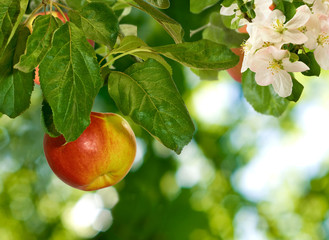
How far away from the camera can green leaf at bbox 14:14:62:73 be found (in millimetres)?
538

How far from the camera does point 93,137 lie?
2.52 ft

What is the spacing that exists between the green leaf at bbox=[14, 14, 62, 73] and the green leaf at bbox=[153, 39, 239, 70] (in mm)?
140

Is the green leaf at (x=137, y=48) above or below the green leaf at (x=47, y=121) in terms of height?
above

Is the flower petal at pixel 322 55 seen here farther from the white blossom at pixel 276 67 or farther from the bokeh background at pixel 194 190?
the bokeh background at pixel 194 190

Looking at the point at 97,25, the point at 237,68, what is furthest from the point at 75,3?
the point at 237,68

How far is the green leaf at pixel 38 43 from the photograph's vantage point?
538mm

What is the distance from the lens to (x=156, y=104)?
0.64 metres

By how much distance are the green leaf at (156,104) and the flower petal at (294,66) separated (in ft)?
0.44

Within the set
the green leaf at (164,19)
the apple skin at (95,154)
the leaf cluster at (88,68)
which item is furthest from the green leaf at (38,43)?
the apple skin at (95,154)

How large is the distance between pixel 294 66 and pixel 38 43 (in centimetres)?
31

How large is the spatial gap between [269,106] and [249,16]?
0.85 ft

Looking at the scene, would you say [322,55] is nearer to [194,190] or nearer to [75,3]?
[75,3]

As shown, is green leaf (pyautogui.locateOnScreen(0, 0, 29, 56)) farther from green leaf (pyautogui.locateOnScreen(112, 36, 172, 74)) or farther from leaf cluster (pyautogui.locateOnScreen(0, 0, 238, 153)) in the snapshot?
green leaf (pyautogui.locateOnScreen(112, 36, 172, 74))

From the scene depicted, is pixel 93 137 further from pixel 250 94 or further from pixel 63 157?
pixel 250 94
